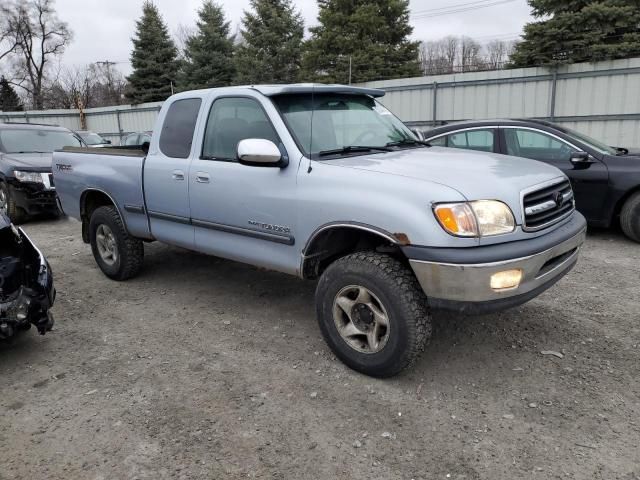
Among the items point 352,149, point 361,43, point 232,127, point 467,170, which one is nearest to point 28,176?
point 232,127

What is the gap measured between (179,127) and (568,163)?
16.6ft

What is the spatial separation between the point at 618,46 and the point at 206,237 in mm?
14399

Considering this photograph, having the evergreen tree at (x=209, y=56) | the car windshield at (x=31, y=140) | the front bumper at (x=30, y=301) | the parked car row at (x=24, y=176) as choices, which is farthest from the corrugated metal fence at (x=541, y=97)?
the evergreen tree at (x=209, y=56)

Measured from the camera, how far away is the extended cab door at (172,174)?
4.45 meters

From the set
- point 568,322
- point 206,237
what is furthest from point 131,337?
point 568,322

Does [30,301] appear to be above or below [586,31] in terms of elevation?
below

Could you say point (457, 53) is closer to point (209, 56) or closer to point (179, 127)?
point (209, 56)

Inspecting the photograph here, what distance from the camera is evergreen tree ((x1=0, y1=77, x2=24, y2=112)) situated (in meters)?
42.6

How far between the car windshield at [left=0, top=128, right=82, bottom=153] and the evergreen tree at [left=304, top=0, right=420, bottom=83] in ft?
52.3

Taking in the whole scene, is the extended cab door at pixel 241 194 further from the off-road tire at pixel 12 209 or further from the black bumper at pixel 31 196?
the off-road tire at pixel 12 209

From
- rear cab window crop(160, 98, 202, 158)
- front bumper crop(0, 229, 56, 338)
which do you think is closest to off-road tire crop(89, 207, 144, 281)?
rear cab window crop(160, 98, 202, 158)

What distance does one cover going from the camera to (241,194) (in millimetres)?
3918

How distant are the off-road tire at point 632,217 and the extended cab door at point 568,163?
0.27 meters

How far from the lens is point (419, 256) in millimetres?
2988
